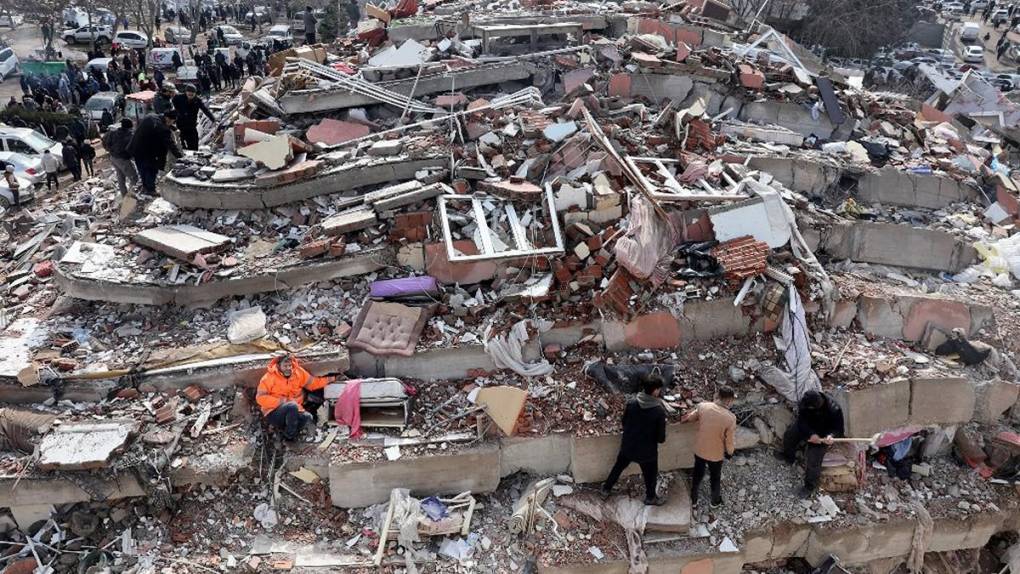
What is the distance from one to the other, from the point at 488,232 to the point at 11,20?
33795mm

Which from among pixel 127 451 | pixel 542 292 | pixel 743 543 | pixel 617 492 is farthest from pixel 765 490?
pixel 127 451

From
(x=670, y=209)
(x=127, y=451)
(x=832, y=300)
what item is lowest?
(x=127, y=451)

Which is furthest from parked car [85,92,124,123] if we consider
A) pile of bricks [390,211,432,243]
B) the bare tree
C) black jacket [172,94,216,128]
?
the bare tree

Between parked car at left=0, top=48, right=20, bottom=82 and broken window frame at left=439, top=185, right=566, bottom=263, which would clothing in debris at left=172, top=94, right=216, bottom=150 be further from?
parked car at left=0, top=48, right=20, bottom=82

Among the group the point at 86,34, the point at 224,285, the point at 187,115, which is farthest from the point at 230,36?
the point at 224,285

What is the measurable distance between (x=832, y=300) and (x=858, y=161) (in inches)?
151

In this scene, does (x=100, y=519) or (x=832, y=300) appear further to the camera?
(x=832, y=300)

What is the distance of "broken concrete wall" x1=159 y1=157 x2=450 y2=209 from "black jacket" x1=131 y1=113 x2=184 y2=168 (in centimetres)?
64

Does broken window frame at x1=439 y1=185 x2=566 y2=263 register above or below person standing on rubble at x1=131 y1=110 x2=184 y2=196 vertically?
below

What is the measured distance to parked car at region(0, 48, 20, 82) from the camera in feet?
67.5

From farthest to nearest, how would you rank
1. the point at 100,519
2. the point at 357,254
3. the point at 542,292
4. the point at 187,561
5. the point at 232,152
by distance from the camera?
1. the point at 232,152
2. the point at 357,254
3. the point at 542,292
4. the point at 100,519
5. the point at 187,561

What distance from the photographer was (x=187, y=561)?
5.48 metres

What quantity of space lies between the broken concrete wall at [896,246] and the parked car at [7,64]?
932 inches

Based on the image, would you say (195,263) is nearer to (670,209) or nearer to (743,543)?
(670,209)
